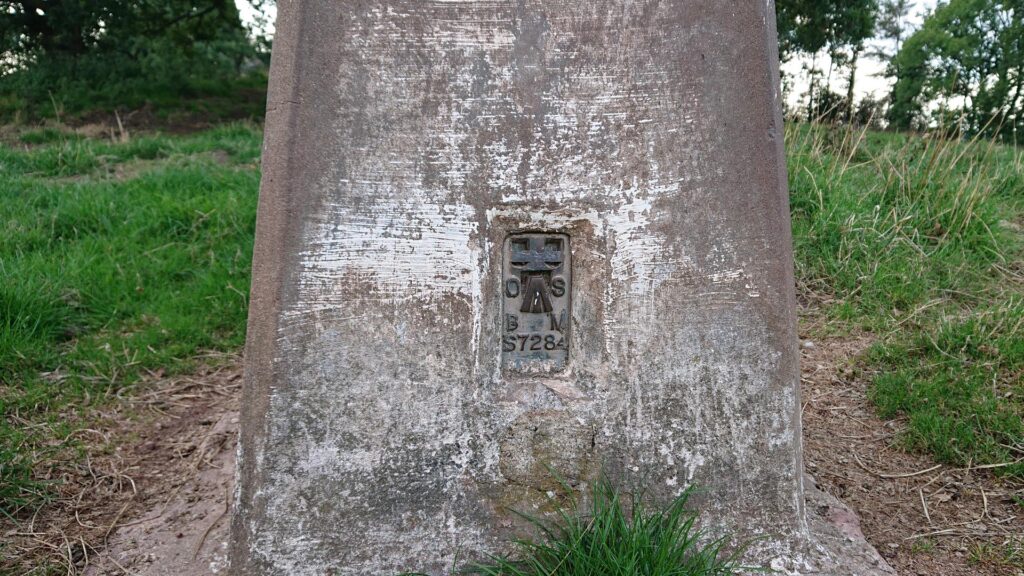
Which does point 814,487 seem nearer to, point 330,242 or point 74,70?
point 330,242

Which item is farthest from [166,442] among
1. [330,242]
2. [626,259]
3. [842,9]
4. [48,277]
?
[842,9]

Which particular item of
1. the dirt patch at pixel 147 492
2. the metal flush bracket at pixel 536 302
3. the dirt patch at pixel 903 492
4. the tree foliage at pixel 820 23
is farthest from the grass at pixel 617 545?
the tree foliage at pixel 820 23

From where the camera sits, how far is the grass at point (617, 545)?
1635 millimetres

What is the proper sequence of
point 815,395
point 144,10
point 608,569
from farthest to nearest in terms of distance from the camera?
point 144,10 → point 815,395 → point 608,569

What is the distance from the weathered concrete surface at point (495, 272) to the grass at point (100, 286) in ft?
4.15

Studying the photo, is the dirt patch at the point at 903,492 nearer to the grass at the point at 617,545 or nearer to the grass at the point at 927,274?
the grass at the point at 927,274

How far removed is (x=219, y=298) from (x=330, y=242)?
7.07 ft

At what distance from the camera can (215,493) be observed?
2359 mm

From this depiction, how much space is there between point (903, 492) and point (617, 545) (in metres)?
1.26

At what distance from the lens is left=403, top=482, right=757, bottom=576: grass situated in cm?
163

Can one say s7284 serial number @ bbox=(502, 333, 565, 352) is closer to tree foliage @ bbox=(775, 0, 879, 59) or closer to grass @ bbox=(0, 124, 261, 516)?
grass @ bbox=(0, 124, 261, 516)

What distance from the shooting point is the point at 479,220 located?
168cm

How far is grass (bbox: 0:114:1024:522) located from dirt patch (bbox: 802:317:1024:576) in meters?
0.08

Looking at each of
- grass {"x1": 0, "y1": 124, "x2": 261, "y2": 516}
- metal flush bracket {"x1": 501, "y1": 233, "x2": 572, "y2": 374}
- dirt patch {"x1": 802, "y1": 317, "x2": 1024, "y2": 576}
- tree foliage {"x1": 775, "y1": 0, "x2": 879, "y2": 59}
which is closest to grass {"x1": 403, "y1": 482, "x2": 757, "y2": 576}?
metal flush bracket {"x1": 501, "y1": 233, "x2": 572, "y2": 374}
